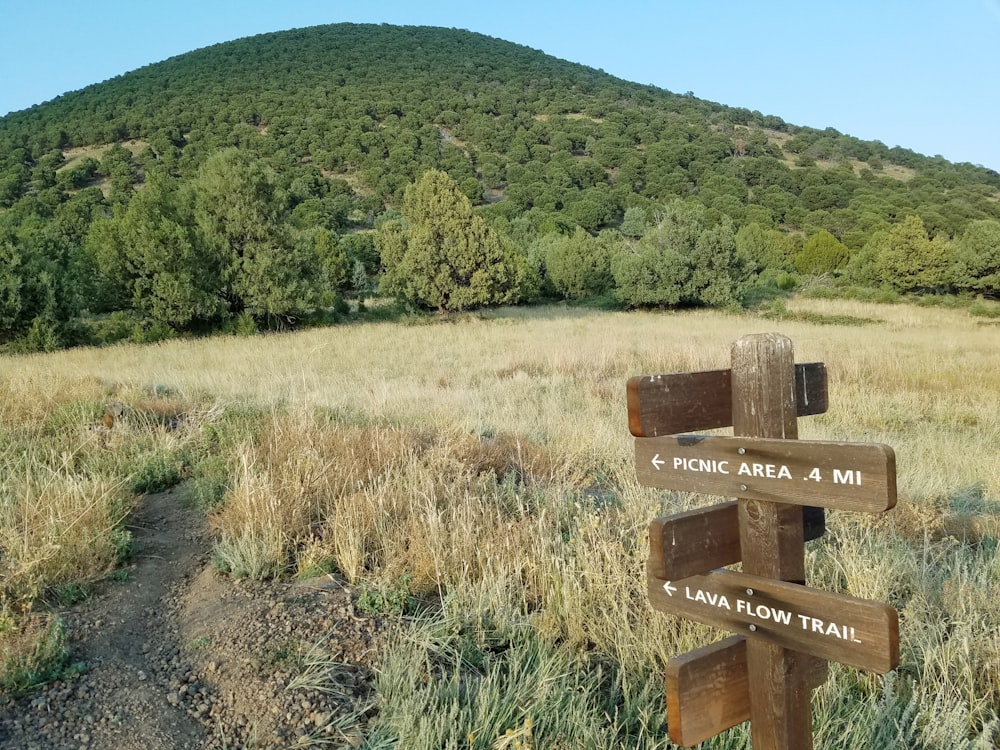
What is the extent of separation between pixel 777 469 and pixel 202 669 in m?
2.53

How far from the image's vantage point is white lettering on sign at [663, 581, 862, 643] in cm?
169

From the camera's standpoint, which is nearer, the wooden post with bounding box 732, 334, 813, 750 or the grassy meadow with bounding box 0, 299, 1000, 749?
the wooden post with bounding box 732, 334, 813, 750

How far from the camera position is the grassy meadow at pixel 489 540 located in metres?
2.84

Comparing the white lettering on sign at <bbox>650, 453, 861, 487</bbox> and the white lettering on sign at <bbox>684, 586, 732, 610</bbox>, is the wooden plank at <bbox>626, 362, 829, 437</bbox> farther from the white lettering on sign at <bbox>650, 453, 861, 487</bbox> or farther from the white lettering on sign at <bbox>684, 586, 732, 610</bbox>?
the white lettering on sign at <bbox>684, 586, 732, 610</bbox>

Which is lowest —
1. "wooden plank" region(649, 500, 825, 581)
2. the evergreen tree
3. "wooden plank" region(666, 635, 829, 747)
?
"wooden plank" region(666, 635, 829, 747)

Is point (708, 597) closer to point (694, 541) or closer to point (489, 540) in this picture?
point (694, 541)

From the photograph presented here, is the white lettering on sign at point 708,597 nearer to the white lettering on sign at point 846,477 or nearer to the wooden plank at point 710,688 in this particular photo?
the wooden plank at point 710,688

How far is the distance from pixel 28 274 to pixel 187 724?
23.1 metres

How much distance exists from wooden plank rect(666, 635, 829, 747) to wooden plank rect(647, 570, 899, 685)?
0.32ft

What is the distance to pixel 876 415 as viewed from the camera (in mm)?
9688

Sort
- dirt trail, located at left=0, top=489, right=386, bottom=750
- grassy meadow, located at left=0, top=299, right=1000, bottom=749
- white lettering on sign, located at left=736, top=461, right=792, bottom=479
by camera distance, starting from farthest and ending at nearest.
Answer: grassy meadow, located at left=0, top=299, right=1000, bottom=749 < dirt trail, located at left=0, top=489, right=386, bottom=750 < white lettering on sign, located at left=736, top=461, right=792, bottom=479

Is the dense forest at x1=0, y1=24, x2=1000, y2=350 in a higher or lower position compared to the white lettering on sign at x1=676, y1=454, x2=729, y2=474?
higher

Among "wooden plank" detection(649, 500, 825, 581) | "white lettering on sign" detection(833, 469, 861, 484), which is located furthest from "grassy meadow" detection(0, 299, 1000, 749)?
"white lettering on sign" detection(833, 469, 861, 484)

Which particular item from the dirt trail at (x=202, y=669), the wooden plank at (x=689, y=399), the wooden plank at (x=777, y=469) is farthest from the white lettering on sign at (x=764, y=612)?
the dirt trail at (x=202, y=669)
